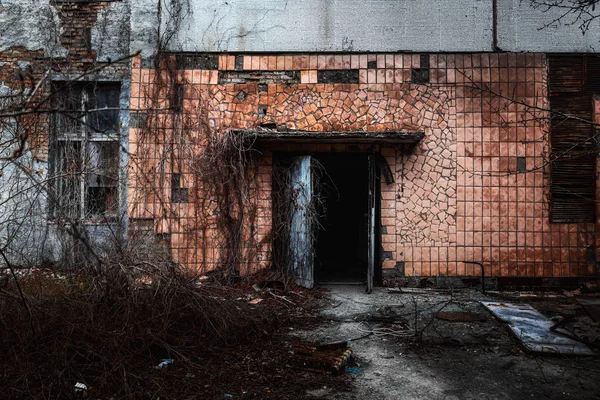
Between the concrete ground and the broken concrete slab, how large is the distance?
0.08 metres

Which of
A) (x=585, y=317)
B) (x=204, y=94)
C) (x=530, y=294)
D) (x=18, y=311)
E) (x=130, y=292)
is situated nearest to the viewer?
(x=18, y=311)

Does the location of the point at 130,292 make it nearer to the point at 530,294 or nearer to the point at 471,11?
the point at 530,294

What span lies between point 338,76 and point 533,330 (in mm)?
4497

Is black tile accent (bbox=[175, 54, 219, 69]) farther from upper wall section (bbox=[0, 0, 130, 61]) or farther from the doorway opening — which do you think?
the doorway opening

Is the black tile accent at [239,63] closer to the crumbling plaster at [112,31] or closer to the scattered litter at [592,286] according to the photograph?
the crumbling plaster at [112,31]

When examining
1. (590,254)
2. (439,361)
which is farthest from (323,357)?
(590,254)

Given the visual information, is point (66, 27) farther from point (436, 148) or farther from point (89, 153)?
point (436, 148)

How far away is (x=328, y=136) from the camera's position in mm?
6586

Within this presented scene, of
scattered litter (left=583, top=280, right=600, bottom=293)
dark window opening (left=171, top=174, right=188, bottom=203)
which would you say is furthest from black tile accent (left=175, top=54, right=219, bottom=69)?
scattered litter (left=583, top=280, right=600, bottom=293)

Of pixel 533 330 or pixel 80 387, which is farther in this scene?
pixel 533 330

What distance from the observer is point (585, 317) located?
537cm

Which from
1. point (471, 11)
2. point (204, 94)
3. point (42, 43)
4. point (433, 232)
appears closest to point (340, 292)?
point (433, 232)

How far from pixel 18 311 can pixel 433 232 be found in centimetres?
552

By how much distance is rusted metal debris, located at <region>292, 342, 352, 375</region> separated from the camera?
12.6ft
